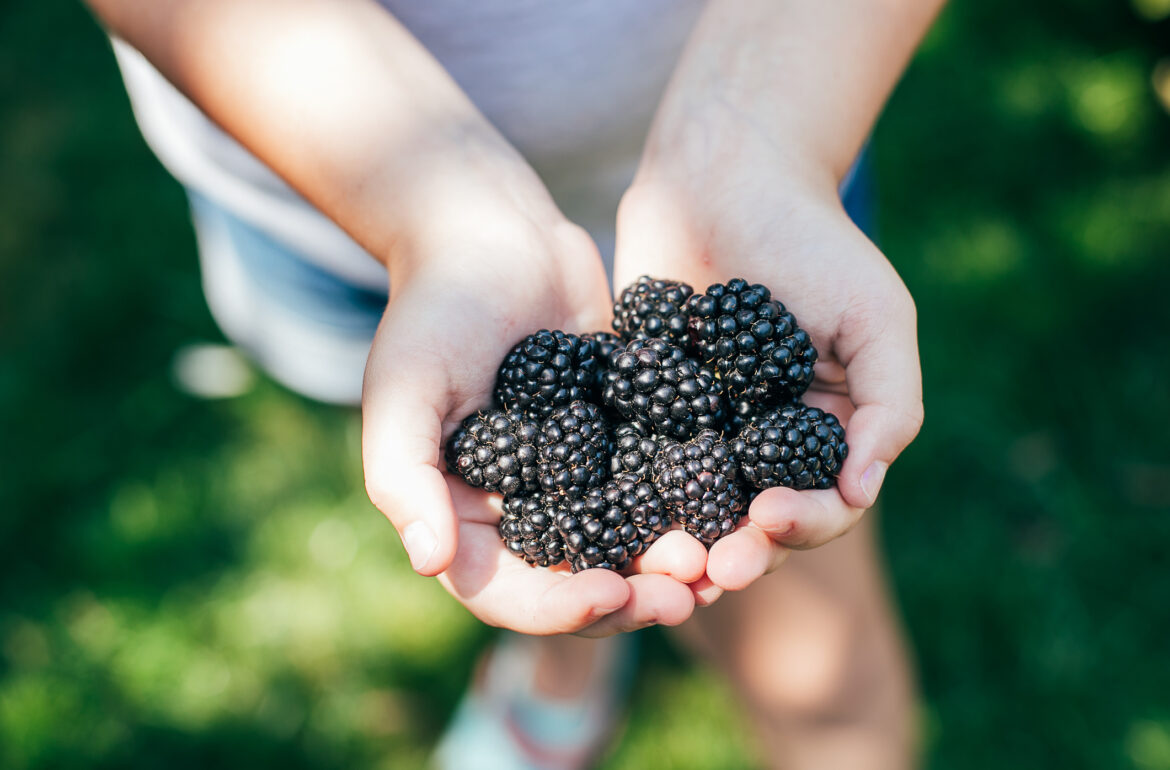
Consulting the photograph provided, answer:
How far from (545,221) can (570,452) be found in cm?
55

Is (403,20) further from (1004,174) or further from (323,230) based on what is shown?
(1004,174)

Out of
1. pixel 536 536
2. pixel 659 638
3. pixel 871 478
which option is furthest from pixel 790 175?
pixel 659 638

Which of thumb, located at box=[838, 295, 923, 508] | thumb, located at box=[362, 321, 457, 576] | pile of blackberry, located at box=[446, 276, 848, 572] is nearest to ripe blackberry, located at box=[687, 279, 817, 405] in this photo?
pile of blackberry, located at box=[446, 276, 848, 572]

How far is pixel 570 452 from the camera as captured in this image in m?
1.97

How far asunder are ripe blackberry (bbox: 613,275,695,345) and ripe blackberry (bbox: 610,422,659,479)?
0.73 feet

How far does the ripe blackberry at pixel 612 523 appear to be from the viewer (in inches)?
74.1

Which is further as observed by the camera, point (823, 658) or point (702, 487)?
point (823, 658)

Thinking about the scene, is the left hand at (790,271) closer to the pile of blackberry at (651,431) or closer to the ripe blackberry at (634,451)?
the pile of blackberry at (651,431)

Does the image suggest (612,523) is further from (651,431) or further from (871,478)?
(871,478)

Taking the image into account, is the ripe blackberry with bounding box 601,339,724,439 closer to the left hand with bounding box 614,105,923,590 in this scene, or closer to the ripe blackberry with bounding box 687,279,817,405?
the ripe blackberry with bounding box 687,279,817,405

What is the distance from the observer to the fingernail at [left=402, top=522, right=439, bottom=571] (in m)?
1.62

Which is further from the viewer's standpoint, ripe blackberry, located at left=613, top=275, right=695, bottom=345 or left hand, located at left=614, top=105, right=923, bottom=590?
ripe blackberry, located at left=613, top=275, right=695, bottom=345

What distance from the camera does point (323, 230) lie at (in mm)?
2303

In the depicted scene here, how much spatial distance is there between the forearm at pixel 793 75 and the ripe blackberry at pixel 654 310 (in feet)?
1.13
